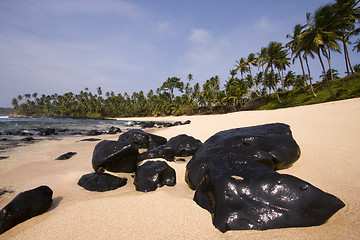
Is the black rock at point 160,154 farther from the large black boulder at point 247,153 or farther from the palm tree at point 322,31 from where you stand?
the palm tree at point 322,31

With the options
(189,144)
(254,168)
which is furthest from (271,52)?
(254,168)

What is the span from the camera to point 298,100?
2845 cm

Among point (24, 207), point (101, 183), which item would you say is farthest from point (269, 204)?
point (24, 207)

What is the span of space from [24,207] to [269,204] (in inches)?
126

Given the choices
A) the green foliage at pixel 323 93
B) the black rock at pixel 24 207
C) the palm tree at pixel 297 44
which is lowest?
the black rock at pixel 24 207

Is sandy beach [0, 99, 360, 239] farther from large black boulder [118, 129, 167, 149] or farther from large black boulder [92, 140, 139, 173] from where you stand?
large black boulder [118, 129, 167, 149]

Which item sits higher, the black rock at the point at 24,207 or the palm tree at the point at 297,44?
the palm tree at the point at 297,44

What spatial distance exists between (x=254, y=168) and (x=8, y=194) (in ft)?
15.1

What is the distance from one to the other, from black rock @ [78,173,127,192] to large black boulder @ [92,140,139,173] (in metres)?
0.59

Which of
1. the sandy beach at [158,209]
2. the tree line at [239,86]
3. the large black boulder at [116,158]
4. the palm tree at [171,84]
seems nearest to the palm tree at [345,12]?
the tree line at [239,86]

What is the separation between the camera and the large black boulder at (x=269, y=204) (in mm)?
1715

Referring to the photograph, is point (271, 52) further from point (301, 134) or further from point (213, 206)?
point (213, 206)

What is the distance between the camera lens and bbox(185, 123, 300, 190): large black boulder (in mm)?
2570

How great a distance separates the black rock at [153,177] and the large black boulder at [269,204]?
53.9 inches
